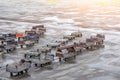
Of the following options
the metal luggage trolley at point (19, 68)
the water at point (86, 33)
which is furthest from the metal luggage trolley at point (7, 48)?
the metal luggage trolley at point (19, 68)

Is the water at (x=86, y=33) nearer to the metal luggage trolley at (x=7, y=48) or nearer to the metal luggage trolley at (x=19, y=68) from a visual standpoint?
the metal luggage trolley at (x=19, y=68)

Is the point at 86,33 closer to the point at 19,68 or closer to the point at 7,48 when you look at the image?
the point at 7,48

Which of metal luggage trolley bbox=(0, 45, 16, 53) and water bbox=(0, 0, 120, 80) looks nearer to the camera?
water bbox=(0, 0, 120, 80)

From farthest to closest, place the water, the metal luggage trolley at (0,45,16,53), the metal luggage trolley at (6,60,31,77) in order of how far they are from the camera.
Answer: the metal luggage trolley at (0,45,16,53), the water, the metal luggage trolley at (6,60,31,77)

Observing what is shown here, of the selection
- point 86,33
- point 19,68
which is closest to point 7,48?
point 19,68

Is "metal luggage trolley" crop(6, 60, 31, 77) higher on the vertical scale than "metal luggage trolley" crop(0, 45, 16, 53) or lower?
lower

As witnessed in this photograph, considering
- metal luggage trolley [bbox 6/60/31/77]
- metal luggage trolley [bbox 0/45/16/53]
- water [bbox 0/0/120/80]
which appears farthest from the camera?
metal luggage trolley [bbox 0/45/16/53]

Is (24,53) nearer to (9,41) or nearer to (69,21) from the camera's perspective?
(9,41)

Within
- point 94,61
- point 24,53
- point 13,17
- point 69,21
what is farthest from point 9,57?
point 13,17

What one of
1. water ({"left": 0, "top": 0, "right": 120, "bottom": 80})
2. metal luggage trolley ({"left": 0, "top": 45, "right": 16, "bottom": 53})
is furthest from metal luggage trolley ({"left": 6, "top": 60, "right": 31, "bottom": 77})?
metal luggage trolley ({"left": 0, "top": 45, "right": 16, "bottom": 53})

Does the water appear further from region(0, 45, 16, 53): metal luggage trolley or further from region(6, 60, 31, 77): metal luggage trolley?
region(0, 45, 16, 53): metal luggage trolley
